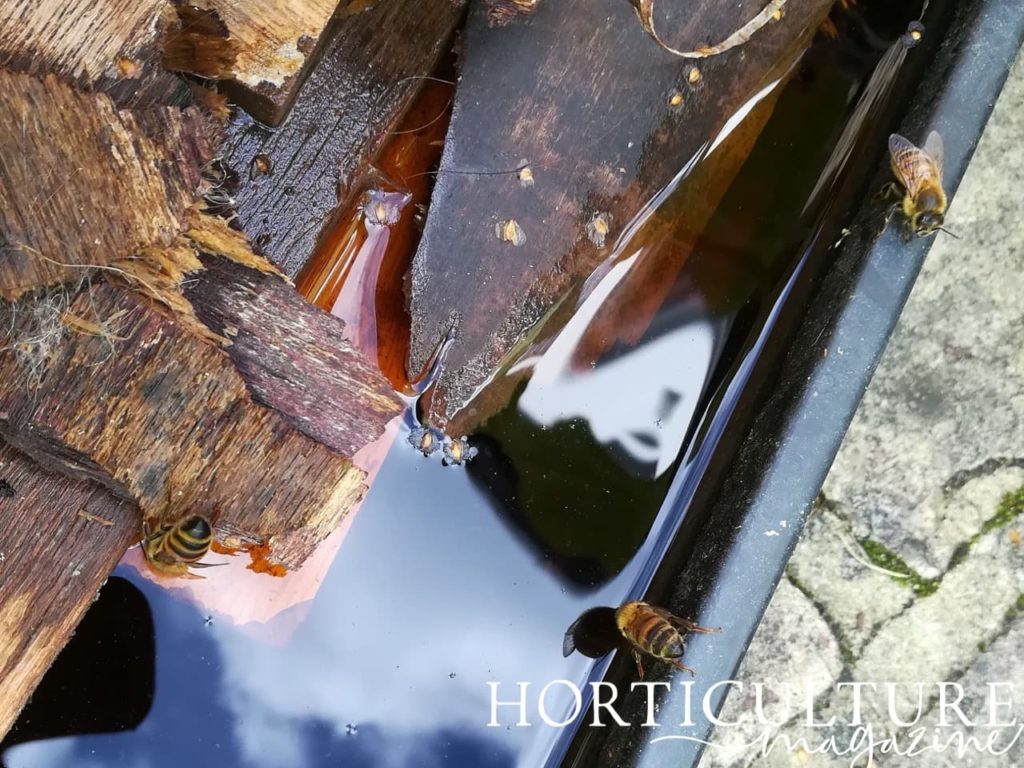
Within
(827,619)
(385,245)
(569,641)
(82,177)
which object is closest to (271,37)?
(82,177)

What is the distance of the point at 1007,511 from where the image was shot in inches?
81.3

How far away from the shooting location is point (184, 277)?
3.49ft

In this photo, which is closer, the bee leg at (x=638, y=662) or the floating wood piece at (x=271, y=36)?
the floating wood piece at (x=271, y=36)

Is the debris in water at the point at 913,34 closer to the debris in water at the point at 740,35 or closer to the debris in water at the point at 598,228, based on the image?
the debris in water at the point at 740,35

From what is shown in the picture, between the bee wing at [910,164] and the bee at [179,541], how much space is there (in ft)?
4.32

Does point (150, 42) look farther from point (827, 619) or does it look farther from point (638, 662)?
point (827, 619)

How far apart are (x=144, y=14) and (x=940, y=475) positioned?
1978mm

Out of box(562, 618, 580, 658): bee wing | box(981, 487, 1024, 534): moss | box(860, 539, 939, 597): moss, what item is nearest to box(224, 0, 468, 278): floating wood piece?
box(562, 618, 580, 658): bee wing

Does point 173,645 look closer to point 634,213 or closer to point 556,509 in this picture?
point 556,509

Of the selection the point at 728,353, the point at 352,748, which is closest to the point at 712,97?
the point at 728,353

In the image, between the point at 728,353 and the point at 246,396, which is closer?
the point at 246,396

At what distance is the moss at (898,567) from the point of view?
2.00 metres

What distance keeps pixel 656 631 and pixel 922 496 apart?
984 mm

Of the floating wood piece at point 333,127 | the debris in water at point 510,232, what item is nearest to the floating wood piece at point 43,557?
the floating wood piece at point 333,127
